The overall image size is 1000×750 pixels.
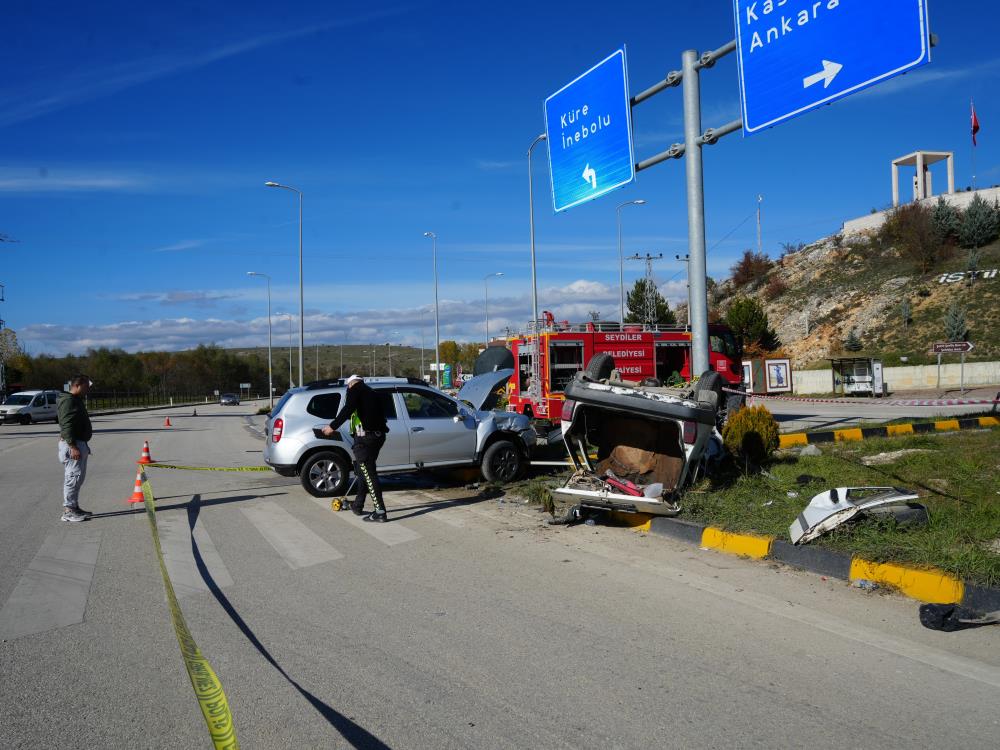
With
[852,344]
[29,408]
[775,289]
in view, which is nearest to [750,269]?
[775,289]

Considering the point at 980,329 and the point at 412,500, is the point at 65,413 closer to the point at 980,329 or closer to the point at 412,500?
the point at 412,500

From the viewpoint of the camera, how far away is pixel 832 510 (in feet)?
22.7

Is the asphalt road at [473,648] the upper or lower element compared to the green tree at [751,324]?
lower

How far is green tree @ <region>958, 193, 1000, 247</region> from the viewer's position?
57344 mm

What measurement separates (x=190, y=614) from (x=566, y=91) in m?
10.2

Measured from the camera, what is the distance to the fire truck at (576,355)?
18.4 metres

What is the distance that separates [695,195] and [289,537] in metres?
6.86

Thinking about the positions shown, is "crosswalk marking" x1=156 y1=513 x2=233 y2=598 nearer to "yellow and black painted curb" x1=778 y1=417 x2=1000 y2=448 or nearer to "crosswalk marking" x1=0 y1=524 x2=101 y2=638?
"crosswalk marking" x1=0 y1=524 x2=101 y2=638

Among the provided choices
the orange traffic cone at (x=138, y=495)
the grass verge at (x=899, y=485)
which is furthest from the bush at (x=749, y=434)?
the orange traffic cone at (x=138, y=495)

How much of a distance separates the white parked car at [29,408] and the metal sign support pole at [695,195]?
36.9 metres

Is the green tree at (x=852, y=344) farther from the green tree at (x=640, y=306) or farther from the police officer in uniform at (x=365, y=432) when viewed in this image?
the police officer in uniform at (x=365, y=432)

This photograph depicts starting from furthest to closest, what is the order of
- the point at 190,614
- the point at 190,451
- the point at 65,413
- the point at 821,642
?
the point at 190,451, the point at 65,413, the point at 190,614, the point at 821,642

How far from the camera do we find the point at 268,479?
13703 mm

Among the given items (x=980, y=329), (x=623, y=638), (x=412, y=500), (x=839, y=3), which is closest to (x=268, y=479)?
(x=412, y=500)
